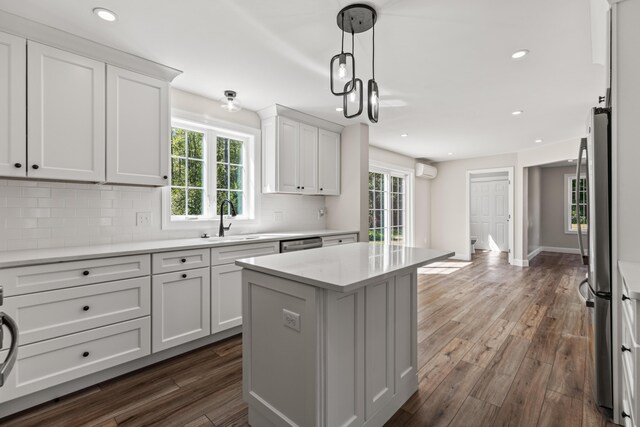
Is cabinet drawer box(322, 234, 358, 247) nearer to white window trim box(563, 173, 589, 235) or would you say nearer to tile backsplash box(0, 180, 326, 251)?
tile backsplash box(0, 180, 326, 251)

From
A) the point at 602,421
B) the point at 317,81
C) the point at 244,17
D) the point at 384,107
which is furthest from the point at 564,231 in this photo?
the point at 244,17

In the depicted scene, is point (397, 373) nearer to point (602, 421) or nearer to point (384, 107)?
point (602, 421)

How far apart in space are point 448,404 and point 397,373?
1.34ft

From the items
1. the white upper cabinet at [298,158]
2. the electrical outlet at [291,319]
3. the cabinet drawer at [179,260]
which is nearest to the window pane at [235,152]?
the white upper cabinet at [298,158]

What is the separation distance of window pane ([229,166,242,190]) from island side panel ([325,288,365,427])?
248 cm

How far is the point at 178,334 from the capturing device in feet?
8.18

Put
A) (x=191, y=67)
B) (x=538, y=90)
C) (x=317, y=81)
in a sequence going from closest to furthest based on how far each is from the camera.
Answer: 1. (x=191, y=67)
2. (x=317, y=81)
3. (x=538, y=90)

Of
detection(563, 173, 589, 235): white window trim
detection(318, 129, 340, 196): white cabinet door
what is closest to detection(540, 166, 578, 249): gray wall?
detection(563, 173, 589, 235): white window trim

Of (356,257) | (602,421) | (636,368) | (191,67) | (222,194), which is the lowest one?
(602,421)

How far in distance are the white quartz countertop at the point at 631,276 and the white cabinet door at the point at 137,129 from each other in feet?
9.75

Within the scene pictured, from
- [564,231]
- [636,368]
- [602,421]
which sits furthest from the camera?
[564,231]

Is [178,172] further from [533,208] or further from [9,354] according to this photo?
[533,208]

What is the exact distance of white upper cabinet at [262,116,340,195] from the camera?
11.9 ft

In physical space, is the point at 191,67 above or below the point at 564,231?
above
